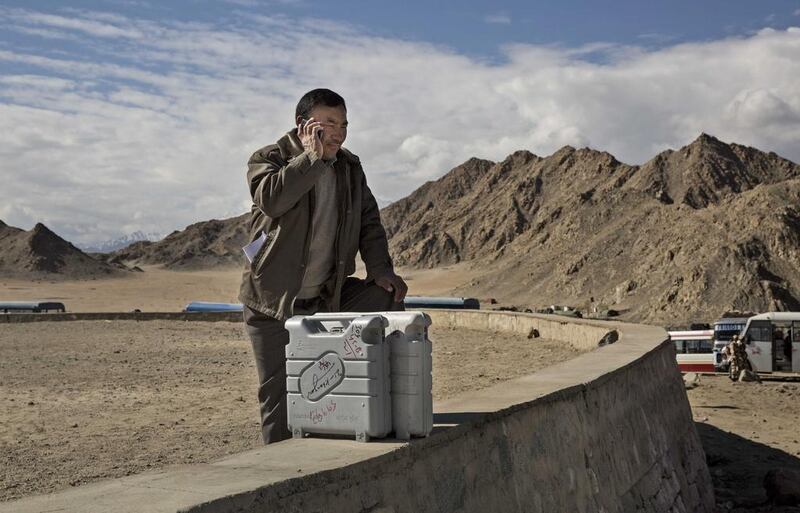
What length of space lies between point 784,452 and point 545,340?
692cm

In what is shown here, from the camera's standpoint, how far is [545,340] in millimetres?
18469

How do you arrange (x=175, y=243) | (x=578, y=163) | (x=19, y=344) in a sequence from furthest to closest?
1. (x=175, y=243)
2. (x=578, y=163)
3. (x=19, y=344)

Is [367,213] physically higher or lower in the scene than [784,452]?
higher

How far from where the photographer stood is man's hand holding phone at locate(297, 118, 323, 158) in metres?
A: 4.04

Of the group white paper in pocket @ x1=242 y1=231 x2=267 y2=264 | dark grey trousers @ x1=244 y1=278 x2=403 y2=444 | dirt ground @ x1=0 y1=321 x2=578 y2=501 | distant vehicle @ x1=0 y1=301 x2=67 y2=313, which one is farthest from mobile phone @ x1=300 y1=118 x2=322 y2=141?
distant vehicle @ x1=0 y1=301 x2=67 y2=313

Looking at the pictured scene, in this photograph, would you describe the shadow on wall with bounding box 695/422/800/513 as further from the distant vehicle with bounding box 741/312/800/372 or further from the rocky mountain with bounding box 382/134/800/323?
the rocky mountain with bounding box 382/134/800/323

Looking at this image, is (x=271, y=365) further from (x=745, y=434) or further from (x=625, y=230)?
(x=625, y=230)

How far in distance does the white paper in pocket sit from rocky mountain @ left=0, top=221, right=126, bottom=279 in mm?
97861

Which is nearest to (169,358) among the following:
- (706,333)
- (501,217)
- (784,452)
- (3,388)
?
(3,388)

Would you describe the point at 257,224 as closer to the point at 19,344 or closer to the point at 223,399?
the point at 223,399

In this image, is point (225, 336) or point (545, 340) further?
point (225, 336)

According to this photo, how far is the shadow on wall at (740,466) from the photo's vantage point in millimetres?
8484

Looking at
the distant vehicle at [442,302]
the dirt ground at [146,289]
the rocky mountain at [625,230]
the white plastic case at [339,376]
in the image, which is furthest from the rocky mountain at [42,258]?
the white plastic case at [339,376]

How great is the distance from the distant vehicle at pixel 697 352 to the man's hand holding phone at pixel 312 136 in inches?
1022
